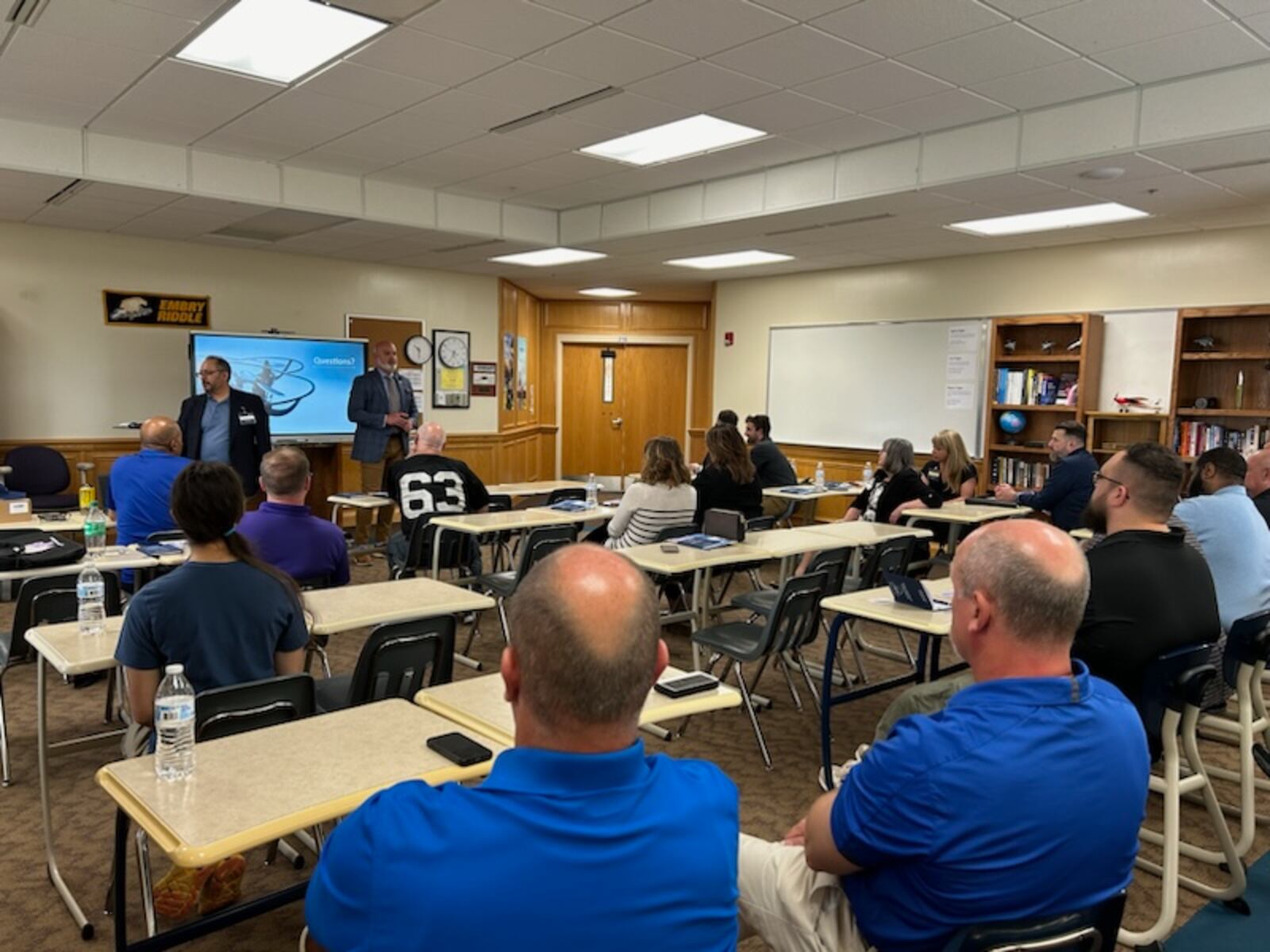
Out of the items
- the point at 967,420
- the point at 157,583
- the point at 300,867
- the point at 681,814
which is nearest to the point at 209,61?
the point at 157,583

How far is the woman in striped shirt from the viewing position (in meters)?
5.41

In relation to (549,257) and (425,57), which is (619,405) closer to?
(549,257)

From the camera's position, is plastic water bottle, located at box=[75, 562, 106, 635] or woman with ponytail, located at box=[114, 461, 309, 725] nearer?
woman with ponytail, located at box=[114, 461, 309, 725]

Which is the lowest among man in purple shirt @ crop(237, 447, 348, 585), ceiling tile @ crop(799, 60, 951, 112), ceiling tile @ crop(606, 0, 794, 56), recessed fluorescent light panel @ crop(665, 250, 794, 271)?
man in purple shirt @ crop(237, 447, 348, 585)

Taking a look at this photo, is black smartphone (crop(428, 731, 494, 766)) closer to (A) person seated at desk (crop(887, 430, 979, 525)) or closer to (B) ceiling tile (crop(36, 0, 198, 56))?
(B) ceiling tile (crop(36, 0, 198, 56))

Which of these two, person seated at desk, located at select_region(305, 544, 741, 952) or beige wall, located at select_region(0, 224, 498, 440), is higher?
beige wall, located at select_region(0, 224, 498, 440)

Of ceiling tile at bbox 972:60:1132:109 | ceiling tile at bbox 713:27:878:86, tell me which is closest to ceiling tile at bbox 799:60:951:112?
ceiling tile at bbox 713:27:878:86

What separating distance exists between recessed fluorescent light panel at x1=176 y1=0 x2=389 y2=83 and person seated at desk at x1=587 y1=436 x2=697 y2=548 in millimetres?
2676

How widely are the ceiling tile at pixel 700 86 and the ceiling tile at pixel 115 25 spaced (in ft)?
7.39

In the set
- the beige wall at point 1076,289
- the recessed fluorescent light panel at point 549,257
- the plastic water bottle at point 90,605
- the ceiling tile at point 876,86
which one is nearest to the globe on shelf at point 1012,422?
the beige wall at point 1076,289

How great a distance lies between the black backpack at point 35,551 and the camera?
3.98 meters

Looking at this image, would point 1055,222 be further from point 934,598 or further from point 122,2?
point 122,2

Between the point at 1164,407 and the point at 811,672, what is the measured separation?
4.79m

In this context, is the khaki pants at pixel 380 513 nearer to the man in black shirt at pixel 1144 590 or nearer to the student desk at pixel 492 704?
the student desk at pixel 492 704
